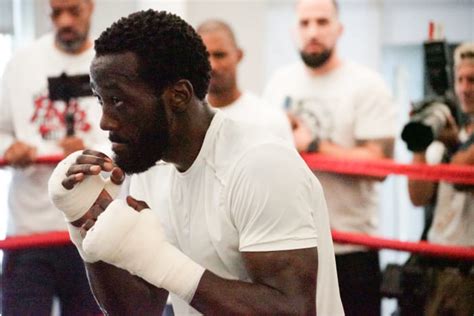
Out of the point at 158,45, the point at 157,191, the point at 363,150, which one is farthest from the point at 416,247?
the point at 158,45

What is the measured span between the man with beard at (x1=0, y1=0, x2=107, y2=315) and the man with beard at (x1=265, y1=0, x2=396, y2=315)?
2.22ft

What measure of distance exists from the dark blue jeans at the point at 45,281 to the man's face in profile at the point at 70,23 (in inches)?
25.6

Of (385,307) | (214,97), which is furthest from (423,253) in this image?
(214,97)

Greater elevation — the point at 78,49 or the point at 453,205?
Answer: the point at 78,49

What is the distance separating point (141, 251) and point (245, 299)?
0.19 m

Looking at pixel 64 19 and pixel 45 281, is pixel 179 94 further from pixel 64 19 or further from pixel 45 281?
pixel 64 19

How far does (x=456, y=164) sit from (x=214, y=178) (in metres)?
1.15

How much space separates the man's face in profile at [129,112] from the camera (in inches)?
59.1

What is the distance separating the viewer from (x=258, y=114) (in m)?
2.78

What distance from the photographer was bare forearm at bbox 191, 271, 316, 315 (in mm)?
1421

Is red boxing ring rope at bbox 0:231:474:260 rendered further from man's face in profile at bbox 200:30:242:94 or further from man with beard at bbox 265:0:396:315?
man's face in profile at bbox 200:30:242:94

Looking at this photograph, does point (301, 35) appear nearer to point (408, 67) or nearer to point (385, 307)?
point (385, 307)

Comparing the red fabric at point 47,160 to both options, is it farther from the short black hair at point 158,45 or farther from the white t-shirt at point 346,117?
the short black hair at point 158,45

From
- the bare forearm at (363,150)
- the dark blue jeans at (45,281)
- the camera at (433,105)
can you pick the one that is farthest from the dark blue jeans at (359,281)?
the dark blue jeans at (45,281)
